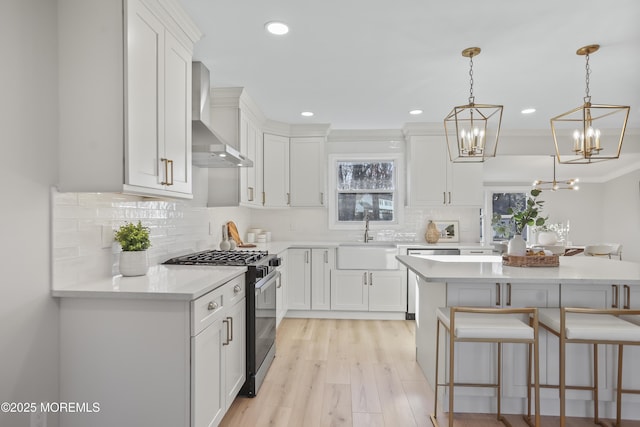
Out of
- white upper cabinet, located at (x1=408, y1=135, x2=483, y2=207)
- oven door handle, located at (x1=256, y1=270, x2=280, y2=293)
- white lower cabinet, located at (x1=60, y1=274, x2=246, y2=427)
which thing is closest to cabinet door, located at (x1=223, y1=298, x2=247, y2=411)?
oven door handle, located at (x1=256, y1=270, x2=280, y2=293)

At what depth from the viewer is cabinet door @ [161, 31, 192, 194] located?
204 cm

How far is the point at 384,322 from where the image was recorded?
439cm

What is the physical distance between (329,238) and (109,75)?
3.73 meters

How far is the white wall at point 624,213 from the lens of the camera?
6.25m

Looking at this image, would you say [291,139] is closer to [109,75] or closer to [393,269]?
[393,269]

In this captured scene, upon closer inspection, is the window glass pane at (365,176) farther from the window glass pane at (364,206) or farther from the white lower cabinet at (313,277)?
the white lower cabinet at (313,277)

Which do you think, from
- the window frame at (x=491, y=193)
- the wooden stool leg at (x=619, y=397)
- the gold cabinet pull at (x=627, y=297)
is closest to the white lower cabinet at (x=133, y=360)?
the wooden stool leg at (x=619, y=397)

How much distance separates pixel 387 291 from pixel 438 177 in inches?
Answer: 63.6

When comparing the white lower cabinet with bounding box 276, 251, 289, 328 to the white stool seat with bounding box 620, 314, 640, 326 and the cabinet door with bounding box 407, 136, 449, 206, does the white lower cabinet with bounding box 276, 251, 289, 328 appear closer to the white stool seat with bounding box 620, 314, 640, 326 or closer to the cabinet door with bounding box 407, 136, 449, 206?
the cabinet door with bounding box 407, 136, 449, 206

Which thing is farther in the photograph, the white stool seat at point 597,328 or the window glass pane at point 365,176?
the window glass pane at point 365,176

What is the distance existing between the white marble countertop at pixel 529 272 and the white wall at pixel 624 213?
4.82 meters

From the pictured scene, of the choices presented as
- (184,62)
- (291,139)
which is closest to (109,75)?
(184,62)

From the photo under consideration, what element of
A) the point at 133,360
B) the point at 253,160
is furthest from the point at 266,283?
the point at 253,160

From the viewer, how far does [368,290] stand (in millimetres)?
4457
